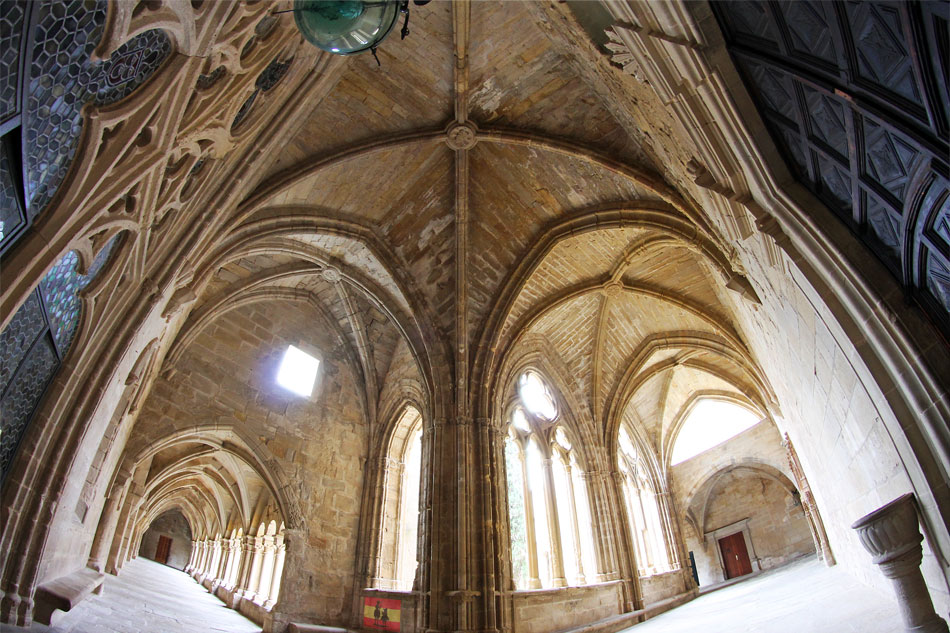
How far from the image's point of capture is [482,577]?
7.88m

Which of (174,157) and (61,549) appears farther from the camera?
(61,549)

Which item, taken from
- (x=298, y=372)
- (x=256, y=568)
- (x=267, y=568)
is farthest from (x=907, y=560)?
(x=256, y=568)

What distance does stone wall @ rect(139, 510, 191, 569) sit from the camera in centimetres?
2817

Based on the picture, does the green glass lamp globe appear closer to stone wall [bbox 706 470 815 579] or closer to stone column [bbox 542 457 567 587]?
stone column [bbox 542 457 567 587]

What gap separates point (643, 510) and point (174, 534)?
27.2 meters

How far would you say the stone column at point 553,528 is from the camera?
10.3 m

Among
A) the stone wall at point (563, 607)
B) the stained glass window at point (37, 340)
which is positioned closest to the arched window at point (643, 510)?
the stone wall at point (563, 607)

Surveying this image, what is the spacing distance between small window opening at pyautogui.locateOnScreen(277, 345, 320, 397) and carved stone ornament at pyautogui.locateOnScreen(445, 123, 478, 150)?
5754 mm

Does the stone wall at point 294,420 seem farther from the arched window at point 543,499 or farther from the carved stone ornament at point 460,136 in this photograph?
the carved stone ornament at point 460,136

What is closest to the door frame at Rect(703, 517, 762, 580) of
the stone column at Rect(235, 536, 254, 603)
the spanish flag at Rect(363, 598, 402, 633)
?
the spanish flag at Rect(363, 598, 402, 633)

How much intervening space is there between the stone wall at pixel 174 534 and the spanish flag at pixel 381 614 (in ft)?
82.3

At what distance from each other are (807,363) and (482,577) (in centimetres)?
587

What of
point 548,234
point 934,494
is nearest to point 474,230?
point 548,234

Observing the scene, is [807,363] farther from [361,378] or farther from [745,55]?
[361,378]
